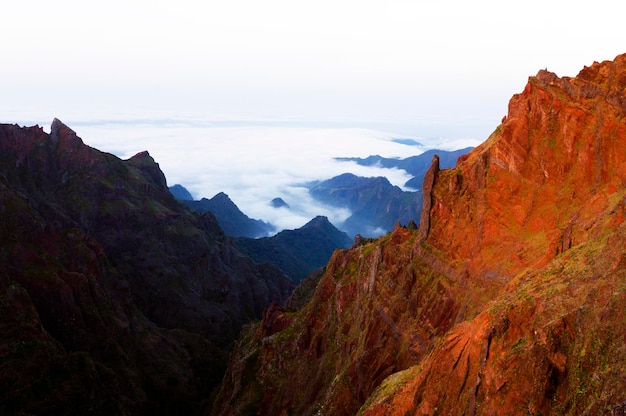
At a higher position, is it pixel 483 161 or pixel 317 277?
pixel 483 161

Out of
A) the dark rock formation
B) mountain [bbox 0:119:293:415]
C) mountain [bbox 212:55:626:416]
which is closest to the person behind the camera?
mountain [bbox 212:55:626:416]

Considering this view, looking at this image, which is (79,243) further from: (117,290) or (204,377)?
(204,377)

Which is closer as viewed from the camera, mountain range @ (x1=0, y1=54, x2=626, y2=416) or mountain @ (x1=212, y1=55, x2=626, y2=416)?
mountain @ (x1=212, y1=55, x2=626, y2=416)

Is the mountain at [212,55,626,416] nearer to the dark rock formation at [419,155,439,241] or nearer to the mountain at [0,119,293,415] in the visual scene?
the dark rock formation at [419,155,439,241]

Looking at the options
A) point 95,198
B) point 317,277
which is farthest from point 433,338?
point 95,198

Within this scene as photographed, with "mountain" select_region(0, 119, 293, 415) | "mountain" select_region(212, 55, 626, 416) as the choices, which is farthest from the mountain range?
"mountain" select_region(0, 119, 293, 415)

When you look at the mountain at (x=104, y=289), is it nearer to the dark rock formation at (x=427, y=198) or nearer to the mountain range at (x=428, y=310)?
the mountain range at (x=428, y=310)

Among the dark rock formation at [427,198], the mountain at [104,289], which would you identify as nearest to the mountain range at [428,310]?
the dark rock formation at [427,198]
